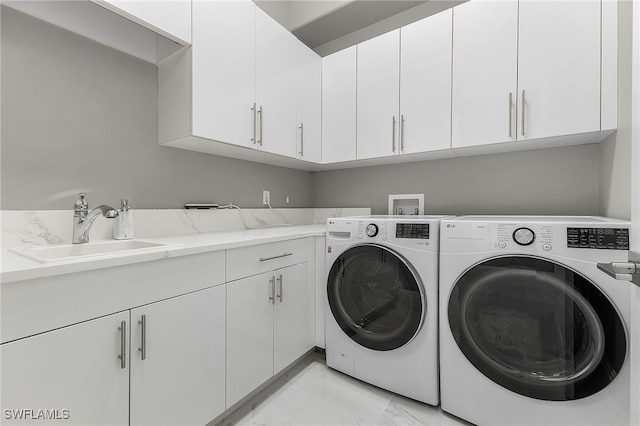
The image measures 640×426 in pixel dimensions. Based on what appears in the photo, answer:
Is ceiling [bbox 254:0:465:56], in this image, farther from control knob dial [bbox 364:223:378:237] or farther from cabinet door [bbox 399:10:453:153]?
control knob dial [bbox 364:223:378:237]

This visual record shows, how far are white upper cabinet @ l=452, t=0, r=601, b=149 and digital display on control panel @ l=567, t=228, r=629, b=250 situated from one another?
63 cm

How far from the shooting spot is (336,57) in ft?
7.45

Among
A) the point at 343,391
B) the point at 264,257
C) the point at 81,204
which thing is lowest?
the point at 343,391

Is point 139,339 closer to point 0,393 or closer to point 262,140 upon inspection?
point 0,393

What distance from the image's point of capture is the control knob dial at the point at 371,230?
62.5 inches

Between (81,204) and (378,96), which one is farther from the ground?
(378,96)

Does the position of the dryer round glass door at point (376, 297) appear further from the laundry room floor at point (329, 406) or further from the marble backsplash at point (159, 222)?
the marble backsplash at point (159, 222)

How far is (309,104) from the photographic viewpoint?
2246mm

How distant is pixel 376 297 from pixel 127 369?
3.80 ft

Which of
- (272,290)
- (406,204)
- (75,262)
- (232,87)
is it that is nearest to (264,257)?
(272,290)

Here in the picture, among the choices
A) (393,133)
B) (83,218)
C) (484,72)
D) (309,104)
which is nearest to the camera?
(83,218)

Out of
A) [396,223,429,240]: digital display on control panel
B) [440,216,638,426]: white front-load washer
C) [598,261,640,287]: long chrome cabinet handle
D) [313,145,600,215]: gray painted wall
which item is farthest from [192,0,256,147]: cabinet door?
[598,261,640,287]: long chrome cabinet handle

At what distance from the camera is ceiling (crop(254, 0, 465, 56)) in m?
2.22

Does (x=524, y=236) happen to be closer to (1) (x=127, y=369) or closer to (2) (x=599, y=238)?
(2) (x=599, y=238)
